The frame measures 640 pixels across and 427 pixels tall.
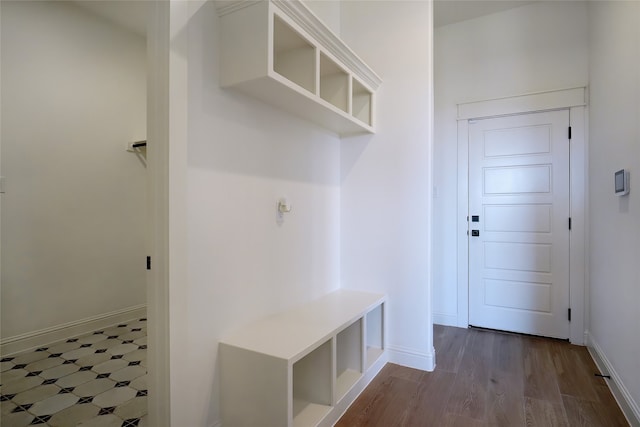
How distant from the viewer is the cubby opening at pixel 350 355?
2.14 metres

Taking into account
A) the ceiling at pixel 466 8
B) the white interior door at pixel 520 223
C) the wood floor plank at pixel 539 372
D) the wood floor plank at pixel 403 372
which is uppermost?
the ceiling at pixel 466 8

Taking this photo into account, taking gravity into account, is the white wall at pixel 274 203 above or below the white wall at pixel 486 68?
below

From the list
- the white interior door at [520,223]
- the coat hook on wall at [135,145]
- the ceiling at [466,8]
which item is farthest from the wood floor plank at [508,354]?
the coat hook on wall at [135,145]

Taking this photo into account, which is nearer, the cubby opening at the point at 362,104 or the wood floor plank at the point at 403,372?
the wood floor plank at the point at 403,372

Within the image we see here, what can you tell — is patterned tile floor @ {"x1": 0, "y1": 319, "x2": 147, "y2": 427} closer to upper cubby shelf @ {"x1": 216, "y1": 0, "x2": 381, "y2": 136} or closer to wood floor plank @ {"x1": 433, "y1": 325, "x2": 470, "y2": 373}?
upper cubby shelf @ {"x1": 216, "y1": 0, "x2": 381, "y2": 136}

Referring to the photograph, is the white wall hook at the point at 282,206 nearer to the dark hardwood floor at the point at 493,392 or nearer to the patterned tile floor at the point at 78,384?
the dark hardwood floor at the point at 493,392

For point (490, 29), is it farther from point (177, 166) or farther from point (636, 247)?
point (177, 166)

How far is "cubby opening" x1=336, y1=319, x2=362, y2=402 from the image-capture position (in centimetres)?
214

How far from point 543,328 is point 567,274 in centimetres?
53

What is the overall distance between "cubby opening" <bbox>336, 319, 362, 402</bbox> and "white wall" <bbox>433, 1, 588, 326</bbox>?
159 cm

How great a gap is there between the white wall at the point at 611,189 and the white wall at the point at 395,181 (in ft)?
3.52

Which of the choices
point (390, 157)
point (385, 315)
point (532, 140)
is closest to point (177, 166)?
point (390, 157)

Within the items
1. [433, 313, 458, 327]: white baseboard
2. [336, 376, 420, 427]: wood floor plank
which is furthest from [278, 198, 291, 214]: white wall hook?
[433, 313, 458, 327]: white baseboard

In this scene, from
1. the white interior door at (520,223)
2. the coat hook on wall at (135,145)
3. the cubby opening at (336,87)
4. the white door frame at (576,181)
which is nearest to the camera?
the cubby opening at (336,87)
